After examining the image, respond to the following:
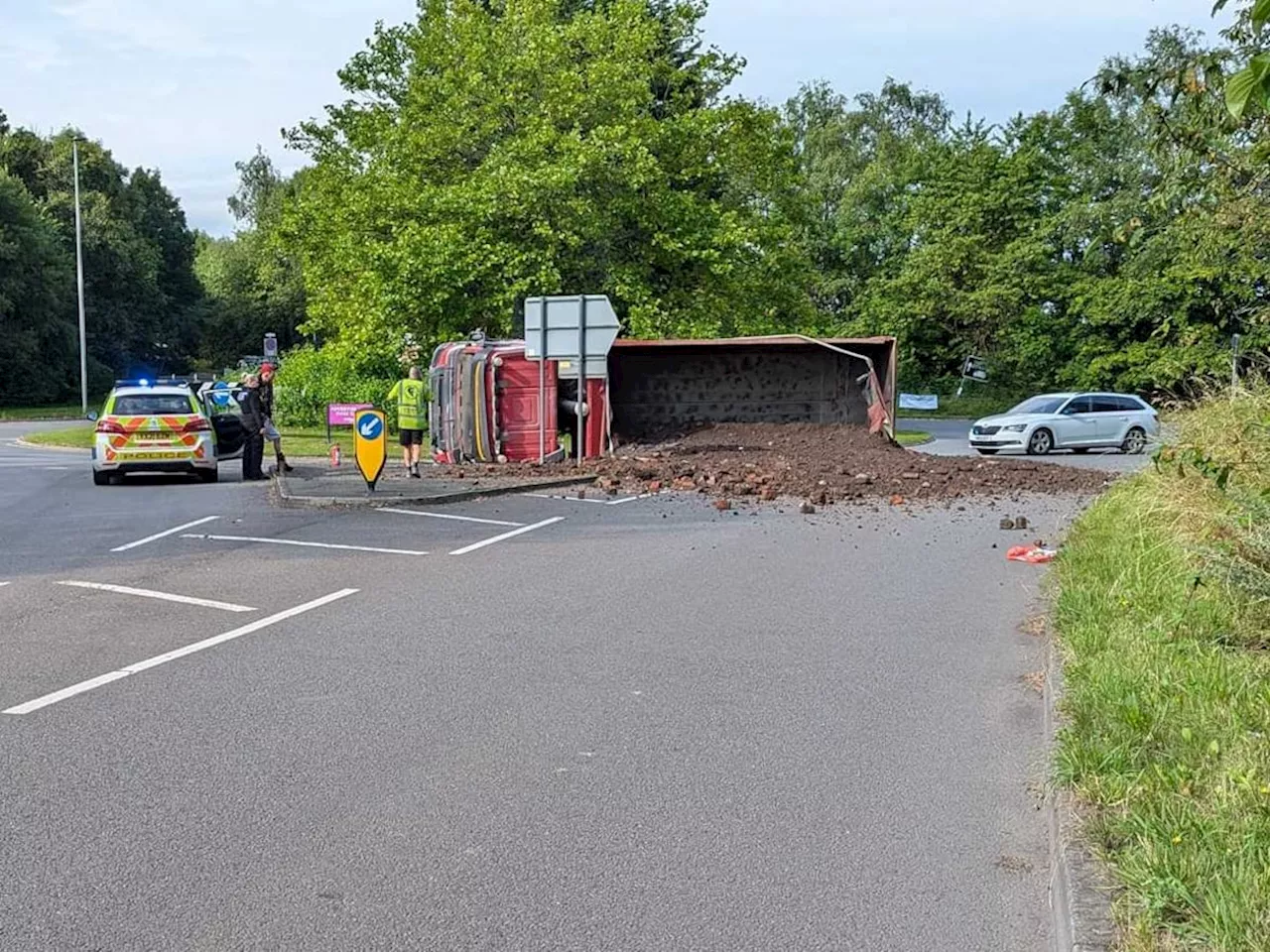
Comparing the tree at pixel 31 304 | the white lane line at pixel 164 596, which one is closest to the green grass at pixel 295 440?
the white lane line at pixel 164 596

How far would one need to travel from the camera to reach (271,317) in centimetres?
8369

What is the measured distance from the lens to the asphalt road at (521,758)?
3.98 m

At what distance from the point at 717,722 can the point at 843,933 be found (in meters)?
2.32

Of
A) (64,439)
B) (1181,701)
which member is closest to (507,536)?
Answer: (1181,701)

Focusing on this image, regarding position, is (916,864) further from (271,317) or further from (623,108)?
(271,317)

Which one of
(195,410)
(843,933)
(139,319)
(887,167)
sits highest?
(887,167)

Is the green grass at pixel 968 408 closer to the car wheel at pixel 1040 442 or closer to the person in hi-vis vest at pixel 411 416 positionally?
the car wheel at pixel 1040 442

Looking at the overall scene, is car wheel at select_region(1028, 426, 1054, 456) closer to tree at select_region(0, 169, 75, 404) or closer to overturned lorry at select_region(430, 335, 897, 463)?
overturned lorry at select_region(430, 335, 897, 463)

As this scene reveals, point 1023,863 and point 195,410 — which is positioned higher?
point 195,410

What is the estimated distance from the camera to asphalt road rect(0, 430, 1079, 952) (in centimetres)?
398

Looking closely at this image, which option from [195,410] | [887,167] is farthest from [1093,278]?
[195,410]

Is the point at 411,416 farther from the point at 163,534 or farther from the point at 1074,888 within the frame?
the point at 1074,888

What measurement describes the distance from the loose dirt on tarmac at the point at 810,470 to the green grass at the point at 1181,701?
7686 millimetres

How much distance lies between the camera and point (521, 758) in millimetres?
5547
